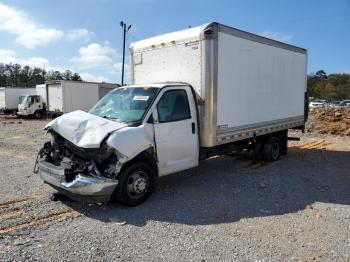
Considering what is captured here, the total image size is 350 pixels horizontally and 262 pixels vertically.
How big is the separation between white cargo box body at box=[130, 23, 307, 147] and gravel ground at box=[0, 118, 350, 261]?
1.29 metres

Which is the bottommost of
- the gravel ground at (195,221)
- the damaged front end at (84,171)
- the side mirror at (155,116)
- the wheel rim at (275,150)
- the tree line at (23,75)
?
the gravel ground at (195,221)

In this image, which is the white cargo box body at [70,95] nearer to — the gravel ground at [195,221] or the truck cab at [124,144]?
the gravel ground at [195,221]

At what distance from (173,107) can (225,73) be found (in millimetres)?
1526

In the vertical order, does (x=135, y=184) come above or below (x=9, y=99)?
below

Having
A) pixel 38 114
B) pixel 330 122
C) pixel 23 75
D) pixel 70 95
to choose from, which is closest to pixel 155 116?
pixel 330 122

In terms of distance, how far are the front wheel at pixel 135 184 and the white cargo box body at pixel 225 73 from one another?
5.28ft

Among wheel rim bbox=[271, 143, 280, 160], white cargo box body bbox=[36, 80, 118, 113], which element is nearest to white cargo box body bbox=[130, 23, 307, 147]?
wheel rim bbox=[271, 143, 280, 160]

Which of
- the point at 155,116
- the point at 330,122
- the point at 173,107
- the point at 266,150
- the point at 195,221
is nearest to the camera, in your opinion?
the point at 195,221

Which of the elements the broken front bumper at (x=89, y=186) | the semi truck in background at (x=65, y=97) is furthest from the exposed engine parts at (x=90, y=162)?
the semi truck in background at (x=65, y=97)

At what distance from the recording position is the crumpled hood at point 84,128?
5699mm

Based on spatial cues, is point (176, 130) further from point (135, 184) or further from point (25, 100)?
point (25, 100)

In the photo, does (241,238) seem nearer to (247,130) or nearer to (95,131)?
(95,131)

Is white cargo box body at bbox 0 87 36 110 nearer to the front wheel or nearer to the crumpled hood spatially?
the crumpled hood

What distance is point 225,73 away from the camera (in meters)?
7.53
